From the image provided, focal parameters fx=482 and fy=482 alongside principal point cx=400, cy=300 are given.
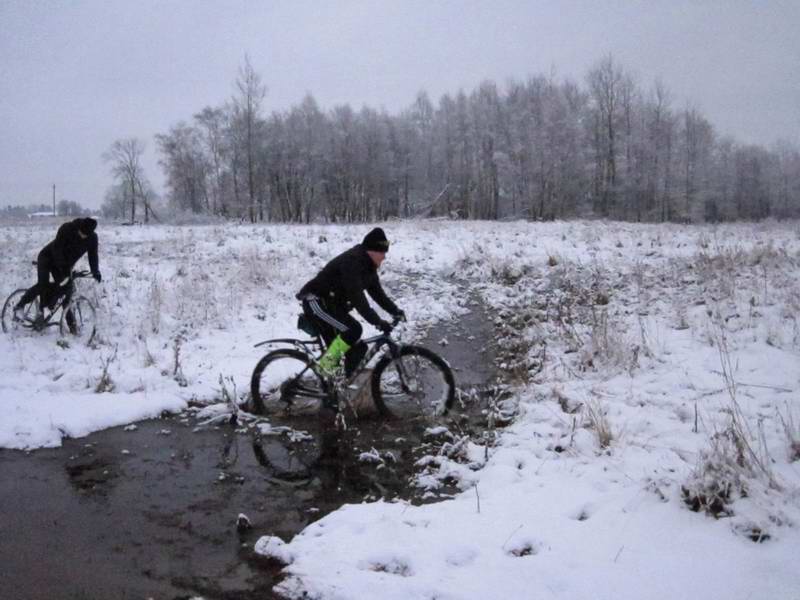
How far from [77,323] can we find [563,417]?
321 inches

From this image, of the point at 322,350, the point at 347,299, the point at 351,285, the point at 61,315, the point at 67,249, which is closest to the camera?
the point at 351,285

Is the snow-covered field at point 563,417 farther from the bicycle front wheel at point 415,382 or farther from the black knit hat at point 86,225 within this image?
the black knit hat at point 86,225

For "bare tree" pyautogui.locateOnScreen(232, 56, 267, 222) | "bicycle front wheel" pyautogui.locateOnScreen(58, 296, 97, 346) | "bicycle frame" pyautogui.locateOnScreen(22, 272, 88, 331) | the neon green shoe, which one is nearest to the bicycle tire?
the neon green shoe

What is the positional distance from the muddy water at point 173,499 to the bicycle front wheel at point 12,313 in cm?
454

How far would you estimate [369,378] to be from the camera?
5852 millimetres

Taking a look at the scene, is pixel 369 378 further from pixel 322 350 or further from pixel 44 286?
pixel 44 286

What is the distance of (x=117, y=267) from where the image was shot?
1318 cm

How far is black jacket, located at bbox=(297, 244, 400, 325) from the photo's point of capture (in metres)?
5.30

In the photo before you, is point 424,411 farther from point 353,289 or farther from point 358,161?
point 358,161

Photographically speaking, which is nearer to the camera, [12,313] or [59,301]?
[59,301]

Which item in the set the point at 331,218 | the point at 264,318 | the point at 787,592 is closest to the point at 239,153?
the point at 331,218

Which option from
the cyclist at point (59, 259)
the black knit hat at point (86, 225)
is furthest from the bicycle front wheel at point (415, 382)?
the black knit hat at point (86, 225)

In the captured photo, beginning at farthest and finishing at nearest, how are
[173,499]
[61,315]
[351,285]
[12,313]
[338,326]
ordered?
[12,313]
[61,315]
[338,326]
[351,285]
[173,499]

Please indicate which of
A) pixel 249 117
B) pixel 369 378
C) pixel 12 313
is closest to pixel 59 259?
pixel 12 313
